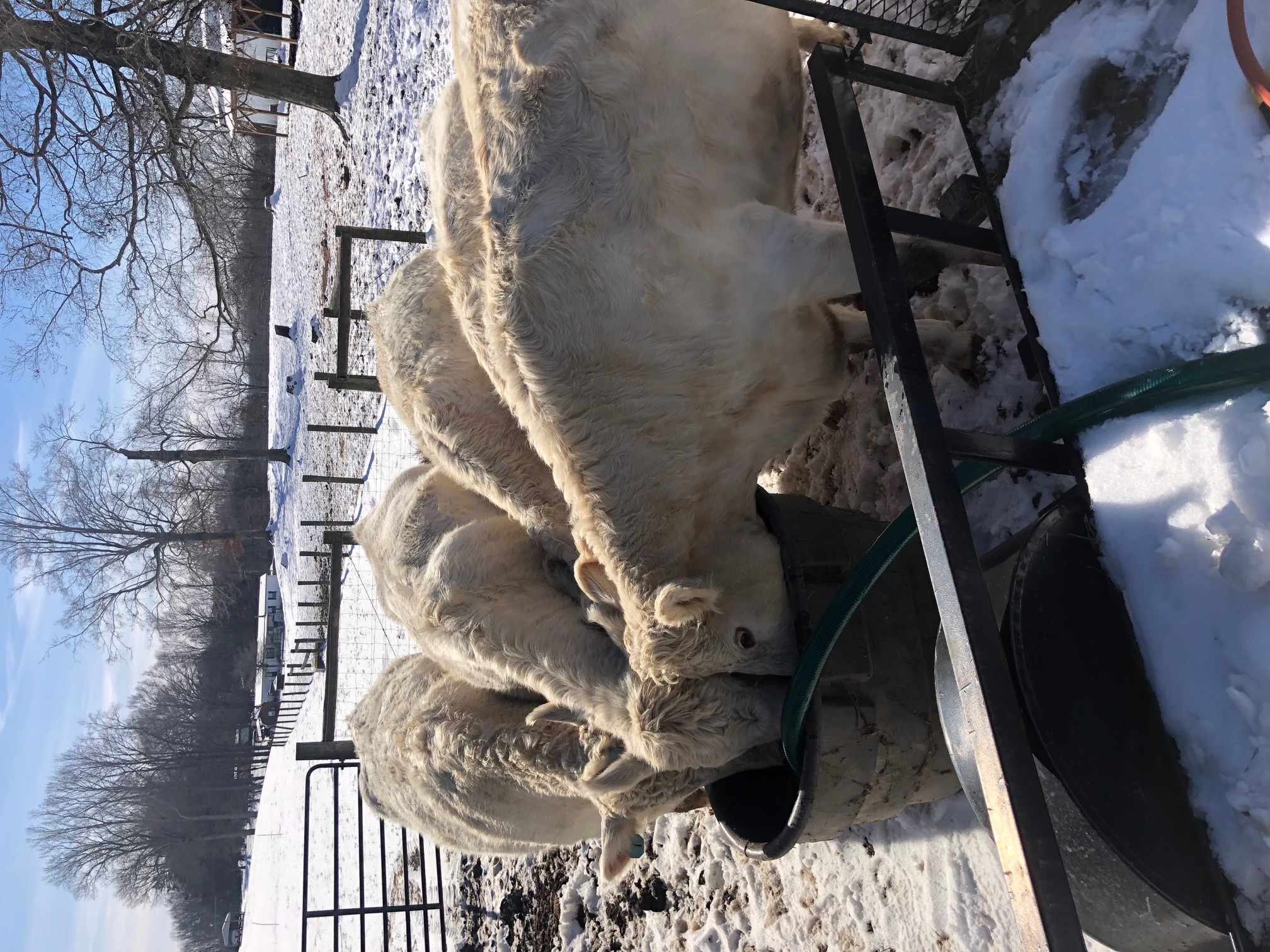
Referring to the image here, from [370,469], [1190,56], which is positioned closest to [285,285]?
[370,469]

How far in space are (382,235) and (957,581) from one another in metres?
7.05

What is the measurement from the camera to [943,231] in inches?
95.3

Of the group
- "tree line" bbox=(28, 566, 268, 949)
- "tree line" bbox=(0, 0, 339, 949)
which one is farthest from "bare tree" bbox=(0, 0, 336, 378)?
"tree line" bbox=(28, 566, 268, 949)

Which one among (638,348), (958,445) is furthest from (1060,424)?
(638,348)

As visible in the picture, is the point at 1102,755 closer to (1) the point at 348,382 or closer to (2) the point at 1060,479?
(2) the point at 1060,479

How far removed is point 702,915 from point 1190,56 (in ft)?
13.5

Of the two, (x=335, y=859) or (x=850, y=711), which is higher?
(x=850, y=711)

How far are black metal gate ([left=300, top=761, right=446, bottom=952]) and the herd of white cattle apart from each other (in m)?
4.10

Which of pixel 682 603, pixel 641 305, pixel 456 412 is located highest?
pixel 456 412

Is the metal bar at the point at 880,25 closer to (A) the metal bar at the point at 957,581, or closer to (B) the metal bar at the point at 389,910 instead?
(A) the metal bar at the point at 957,581

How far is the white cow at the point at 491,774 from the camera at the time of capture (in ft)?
9.14

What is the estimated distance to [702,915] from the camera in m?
4.23

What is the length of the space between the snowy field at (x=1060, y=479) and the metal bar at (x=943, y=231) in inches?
9.6

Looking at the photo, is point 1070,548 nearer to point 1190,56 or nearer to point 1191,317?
point 1191,317
